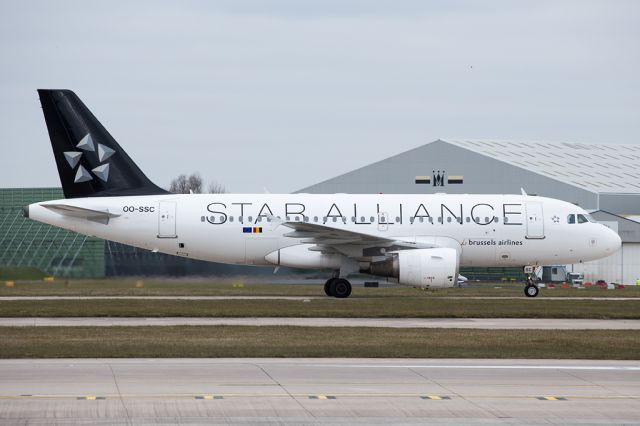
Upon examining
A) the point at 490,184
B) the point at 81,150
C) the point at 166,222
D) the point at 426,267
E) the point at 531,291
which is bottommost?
the point at 531,291

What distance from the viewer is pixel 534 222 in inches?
1511

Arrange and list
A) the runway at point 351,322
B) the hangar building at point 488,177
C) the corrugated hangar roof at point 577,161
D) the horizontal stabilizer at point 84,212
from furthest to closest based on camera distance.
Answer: the corrugated hangar roof at point 577,161 → the hangar building at point 488,177 → the horizontal stabilizer at point 84,212 → the runway at point 351,322

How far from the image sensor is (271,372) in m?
16.9

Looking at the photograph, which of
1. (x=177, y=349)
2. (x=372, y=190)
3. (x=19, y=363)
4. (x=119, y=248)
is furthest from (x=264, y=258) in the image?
(x=372, y=190)

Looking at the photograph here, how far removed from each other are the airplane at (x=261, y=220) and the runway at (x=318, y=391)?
17.6 metres

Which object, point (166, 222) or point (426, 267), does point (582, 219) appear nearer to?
point (426, 267)

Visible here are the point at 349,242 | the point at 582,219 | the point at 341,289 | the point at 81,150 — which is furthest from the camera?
the point at 582,219

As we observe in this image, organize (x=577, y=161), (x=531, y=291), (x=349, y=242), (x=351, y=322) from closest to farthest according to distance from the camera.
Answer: (x=351, y=322), (x=349, y=242), (x=531, y=291), (x=577, y=161)

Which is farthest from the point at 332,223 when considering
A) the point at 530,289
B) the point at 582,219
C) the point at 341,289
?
the point at 582,219

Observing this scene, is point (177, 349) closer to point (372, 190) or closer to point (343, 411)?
point (343, 411)

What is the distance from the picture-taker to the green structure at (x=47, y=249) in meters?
41.3

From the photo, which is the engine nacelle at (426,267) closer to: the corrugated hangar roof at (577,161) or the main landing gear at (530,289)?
the main landing gear at (530,289)

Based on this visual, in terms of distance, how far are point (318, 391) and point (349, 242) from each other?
21.0 m

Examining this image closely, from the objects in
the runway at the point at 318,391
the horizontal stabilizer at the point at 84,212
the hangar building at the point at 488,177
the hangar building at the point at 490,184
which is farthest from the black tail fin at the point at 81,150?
the hangar building at the point at 488,177
